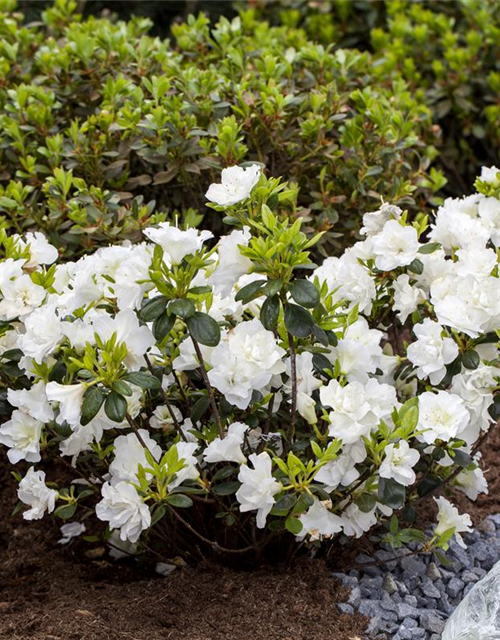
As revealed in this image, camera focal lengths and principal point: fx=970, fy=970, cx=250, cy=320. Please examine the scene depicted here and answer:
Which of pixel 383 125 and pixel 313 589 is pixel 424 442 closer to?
pixel 313 589

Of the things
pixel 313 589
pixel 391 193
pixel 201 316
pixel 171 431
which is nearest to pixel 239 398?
pixel 201 316

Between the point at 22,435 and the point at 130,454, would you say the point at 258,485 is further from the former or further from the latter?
the point at 22,435

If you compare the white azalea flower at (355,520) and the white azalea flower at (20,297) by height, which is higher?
the white azalea flower at (20,297)

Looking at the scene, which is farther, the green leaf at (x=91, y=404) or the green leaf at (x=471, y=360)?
the green leaf at (x=471, y=360)

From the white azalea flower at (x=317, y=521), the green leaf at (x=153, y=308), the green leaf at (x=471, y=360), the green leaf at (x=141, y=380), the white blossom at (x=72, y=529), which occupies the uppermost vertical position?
the green leaf at (x=153, y=308)

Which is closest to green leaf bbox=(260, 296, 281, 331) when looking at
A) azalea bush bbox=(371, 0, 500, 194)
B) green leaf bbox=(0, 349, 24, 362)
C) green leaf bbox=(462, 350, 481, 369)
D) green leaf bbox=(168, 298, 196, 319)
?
green leaf bbox=(168, 298, 196, 319)

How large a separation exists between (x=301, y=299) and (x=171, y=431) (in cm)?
64

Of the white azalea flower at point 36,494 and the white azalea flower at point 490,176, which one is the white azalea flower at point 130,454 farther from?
the white azalea flower at point 490,176

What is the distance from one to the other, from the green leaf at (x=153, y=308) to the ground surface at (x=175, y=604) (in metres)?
0.79

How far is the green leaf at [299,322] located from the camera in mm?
1984

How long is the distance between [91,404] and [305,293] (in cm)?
49

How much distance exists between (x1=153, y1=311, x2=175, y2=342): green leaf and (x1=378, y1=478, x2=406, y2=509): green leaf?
58cm

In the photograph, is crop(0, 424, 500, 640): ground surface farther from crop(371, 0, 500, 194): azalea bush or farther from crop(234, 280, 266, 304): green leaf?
crop(371, 0, 500, 194): azalea bush

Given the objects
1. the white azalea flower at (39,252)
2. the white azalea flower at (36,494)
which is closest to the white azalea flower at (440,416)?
the white azalea flower at (36,494)
